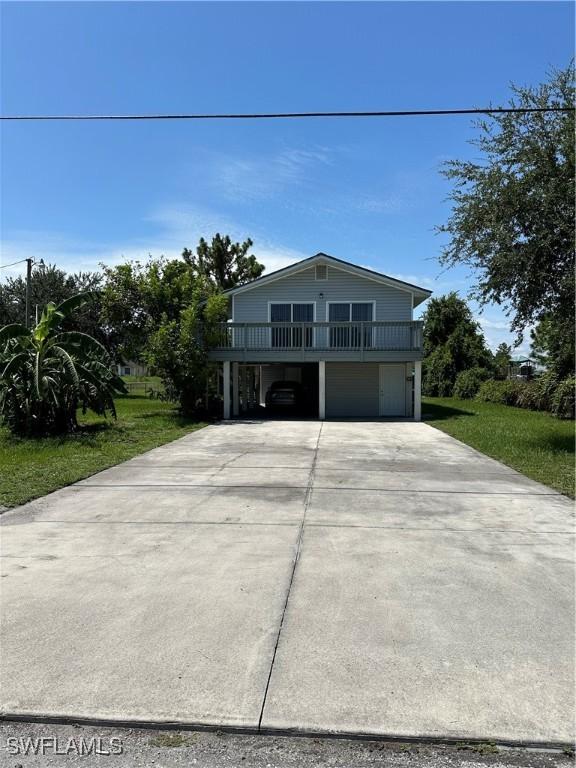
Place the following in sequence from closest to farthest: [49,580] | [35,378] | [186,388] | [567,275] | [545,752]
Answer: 1. [545,752]
2. [49,580]
3. [567,275]
4. [35,378]
5. [186,388]

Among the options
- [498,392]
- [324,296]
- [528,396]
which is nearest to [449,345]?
[498,392]

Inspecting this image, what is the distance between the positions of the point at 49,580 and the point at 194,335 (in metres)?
15.4

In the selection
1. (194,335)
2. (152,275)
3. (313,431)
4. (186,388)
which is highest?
(152,275)

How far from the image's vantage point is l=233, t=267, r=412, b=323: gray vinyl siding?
2177 cm

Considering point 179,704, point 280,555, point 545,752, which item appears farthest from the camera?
point 280,555

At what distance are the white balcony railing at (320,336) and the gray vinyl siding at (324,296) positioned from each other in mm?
884

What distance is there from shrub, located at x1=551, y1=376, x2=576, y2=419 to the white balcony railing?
17.3 feet

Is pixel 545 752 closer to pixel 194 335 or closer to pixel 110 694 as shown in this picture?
pixel 110 694

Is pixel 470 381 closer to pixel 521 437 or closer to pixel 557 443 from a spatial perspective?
pixel 521 437

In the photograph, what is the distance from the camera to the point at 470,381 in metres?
31.5

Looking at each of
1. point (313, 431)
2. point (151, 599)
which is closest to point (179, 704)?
point (151, 599)

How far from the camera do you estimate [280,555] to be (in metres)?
5.06

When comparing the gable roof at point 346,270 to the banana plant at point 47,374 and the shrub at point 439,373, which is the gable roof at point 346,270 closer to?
the banana plant at point 47,374
